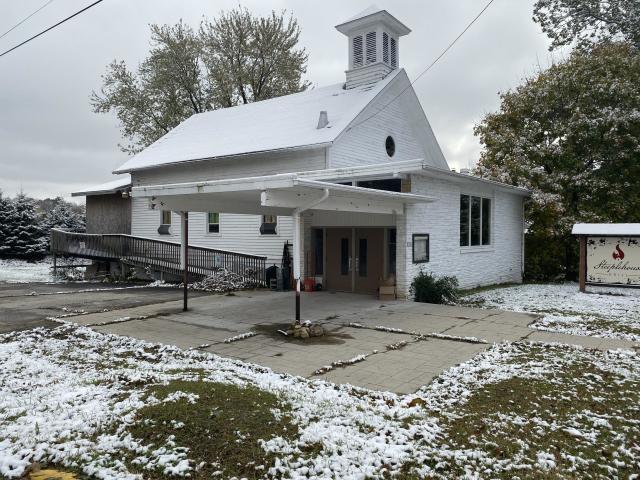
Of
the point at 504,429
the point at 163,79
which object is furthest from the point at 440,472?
the point at 163,79

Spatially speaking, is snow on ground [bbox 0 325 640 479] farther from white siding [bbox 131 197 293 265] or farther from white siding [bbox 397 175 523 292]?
white siding [bbox 131 197 293 265]

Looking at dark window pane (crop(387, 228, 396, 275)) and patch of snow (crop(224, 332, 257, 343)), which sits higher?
dark window pane (crop(387, 228, 396, 275))

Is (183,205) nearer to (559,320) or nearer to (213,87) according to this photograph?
(559,320)

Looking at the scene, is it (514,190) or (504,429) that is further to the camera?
(514,190)

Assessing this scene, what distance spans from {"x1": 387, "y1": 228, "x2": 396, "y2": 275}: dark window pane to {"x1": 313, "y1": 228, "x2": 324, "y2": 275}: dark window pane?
2.38 metres

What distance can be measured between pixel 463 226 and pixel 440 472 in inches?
505

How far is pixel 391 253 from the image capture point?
45.9ft

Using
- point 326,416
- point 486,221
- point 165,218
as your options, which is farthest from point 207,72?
point 326,416

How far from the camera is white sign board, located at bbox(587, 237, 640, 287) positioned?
13.9 m

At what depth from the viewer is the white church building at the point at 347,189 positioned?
11586 millimetres

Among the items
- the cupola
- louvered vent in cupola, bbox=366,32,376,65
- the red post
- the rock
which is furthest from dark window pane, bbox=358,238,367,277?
louvered vent in cupola, bbox=366,32,376,65

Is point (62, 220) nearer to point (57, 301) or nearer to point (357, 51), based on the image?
point (57, 301)

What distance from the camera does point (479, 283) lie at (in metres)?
16.9

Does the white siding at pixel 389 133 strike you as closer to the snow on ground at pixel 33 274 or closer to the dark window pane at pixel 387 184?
the dark window pane at pixel 387 184
